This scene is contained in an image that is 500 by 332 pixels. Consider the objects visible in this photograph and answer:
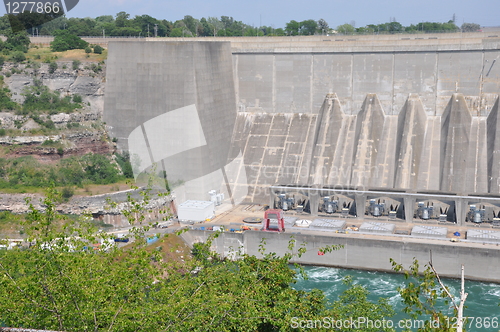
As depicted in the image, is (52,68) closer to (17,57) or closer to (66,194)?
(17,57)

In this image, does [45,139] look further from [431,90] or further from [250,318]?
[250,318]

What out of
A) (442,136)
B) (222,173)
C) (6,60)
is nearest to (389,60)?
(442,136)

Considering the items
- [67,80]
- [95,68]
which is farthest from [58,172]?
[95,68]

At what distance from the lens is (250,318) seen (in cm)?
1593

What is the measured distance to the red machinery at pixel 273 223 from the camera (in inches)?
1685

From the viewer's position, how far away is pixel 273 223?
141 ft

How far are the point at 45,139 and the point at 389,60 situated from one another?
100 ft

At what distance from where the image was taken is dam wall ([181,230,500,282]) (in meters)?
37.9

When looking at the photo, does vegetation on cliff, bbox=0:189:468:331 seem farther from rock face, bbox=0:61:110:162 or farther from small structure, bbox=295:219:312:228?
rock face, bbox=0:61:110:162

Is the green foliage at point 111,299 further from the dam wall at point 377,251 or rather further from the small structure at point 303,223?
the small structure at point 303,223

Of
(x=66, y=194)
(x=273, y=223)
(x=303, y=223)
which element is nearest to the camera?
(x=273, y=223)

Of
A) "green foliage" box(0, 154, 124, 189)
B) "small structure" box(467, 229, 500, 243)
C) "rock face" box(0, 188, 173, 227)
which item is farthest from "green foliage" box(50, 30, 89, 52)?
"small structure" box(467, 229, 500, 243)

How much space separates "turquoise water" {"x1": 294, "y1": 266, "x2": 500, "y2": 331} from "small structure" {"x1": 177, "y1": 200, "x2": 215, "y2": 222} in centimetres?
944

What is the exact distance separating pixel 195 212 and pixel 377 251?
14.3 m
